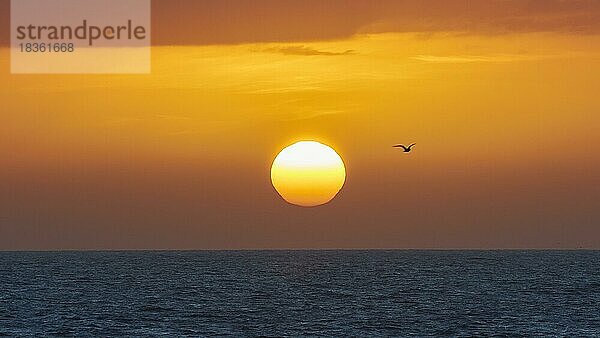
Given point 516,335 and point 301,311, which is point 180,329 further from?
point 516,335

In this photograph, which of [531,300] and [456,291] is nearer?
[531,300]

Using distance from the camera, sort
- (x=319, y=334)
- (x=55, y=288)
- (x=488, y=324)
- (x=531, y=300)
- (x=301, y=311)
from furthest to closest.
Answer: (x=55, y=288)
(x=531, y=300)
(x=301, y=311)
(x=488, y=324)
(x=319, y=334)

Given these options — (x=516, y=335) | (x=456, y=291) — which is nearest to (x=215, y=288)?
(x=456, y=291)

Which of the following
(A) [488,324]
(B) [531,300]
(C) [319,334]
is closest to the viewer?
(C) [319,334]

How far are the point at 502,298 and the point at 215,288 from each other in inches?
1673

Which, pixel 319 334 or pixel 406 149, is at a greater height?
pixel 406 149

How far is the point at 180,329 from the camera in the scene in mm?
78000

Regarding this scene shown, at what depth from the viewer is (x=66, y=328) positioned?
79062 millimetres

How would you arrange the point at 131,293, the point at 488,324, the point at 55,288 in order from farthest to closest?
the point at 55,288 < the point at 131,293 < the point at 488,324

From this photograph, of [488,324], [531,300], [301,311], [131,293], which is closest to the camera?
[488,324]

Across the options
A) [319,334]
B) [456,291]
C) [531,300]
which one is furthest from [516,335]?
[456,291]

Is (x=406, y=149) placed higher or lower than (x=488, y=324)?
higher

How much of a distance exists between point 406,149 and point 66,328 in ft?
131

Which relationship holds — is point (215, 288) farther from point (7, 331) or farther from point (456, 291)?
point (7, 331)
